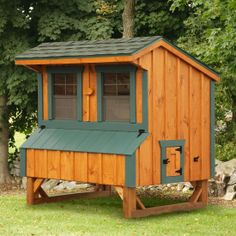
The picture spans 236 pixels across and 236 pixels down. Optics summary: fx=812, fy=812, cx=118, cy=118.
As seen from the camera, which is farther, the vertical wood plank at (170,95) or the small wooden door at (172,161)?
the vertical wood plank at (170,95)

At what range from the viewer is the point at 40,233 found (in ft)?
41.2

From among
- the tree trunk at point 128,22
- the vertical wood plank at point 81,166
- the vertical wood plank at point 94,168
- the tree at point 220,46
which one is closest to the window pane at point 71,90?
the vertical wood plank at point 81,166

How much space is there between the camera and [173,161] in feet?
47.3

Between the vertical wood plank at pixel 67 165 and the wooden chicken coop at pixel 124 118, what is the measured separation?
0.02 m

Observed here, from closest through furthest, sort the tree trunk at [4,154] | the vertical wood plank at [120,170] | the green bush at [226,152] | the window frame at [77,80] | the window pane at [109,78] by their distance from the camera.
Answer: the vertical wood plank at [120,170] → the window pane at [109,78] → the window frame at [77,80] → the green bush at [226,152] → the tree trunk at [4,154]

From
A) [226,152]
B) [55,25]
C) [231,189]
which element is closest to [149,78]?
[231,189]

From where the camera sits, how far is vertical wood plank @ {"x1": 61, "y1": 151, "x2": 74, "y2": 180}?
14527 mm

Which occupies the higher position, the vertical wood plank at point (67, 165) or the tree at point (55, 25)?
the tree at point (55, 25)

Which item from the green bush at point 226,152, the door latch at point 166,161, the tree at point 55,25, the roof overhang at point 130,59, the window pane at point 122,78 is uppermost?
the tree at point 55,25

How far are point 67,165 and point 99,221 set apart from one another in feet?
4.66

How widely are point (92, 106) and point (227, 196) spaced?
3661 mm

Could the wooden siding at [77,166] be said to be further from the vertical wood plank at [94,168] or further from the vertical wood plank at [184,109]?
the vertical wood plank at [184,109]

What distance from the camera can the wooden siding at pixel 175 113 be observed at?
13969mm

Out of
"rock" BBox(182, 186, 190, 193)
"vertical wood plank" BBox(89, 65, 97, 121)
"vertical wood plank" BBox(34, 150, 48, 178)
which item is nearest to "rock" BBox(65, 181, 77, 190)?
"rock" BBox(182, 186, 190, 193)
